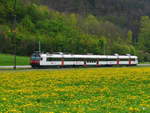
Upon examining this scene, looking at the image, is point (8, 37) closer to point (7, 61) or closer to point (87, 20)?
point (7, 61)

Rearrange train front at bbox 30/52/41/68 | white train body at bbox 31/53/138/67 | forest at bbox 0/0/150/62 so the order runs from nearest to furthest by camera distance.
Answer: train front at bbox 30/52/41/68 < white train body at bbox 31/53/138/67 < forest at bbox 0/0/150/62

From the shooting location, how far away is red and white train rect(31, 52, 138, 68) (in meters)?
56.9

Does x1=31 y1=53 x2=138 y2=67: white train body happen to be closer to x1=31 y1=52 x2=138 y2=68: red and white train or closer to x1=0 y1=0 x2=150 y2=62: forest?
x1=31 y1=52 x2=138 y2=68: red and white train

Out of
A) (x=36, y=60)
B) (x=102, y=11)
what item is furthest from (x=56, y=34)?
(x=102, y=11)

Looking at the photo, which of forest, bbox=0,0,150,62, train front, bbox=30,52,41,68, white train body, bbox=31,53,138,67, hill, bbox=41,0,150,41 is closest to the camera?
train front, bbox=30,52,41,68

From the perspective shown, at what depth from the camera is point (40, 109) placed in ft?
41.5

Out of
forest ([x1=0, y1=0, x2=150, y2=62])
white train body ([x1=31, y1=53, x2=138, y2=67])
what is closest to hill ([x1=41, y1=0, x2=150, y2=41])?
forest ([x1=0, y1=0, x2=150, y2=62])

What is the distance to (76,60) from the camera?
6425 centimetres

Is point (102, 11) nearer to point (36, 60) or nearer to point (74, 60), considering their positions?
point (74, 60)

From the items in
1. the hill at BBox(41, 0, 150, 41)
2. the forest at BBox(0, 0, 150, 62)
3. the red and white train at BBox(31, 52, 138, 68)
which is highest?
the hill at BBox(41, 0, 150, 41)

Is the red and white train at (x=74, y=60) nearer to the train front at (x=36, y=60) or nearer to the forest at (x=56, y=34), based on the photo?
the train front at (x=36, y=60)

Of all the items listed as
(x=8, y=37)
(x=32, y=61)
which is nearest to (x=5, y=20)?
(x=8, y=37)

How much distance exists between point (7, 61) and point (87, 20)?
215 feet

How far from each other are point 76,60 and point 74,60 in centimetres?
70
